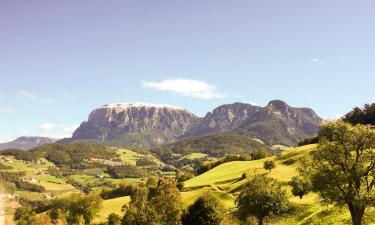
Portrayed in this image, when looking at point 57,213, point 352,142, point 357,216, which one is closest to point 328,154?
point 352,142

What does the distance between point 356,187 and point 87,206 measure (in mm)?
112576

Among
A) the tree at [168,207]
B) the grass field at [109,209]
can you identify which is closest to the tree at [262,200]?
the tree at [168,207]

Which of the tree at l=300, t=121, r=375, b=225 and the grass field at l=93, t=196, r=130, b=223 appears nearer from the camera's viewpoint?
the tree at l=300, t=121, r=375, b=225

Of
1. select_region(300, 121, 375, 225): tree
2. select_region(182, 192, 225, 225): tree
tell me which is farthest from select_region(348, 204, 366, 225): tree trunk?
select_region(182, 192, 225, 225): tree

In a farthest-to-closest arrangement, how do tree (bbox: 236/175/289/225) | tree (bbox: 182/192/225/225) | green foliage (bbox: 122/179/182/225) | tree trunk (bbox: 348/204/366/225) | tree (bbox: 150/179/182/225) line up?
tree (bbox: 150/179/182/225) → green foliage (bbox: 122/179/182/225) → tree (bbox: 182/192/225/225) → tree (bbox: 236/175/289/225) → tree trunk (bbox: 348/204/366/225)

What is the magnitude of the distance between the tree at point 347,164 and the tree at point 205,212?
93.1 feet

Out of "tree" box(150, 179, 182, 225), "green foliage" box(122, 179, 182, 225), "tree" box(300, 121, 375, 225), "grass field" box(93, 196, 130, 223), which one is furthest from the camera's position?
"grass field" box(93, 196, 130, 223)

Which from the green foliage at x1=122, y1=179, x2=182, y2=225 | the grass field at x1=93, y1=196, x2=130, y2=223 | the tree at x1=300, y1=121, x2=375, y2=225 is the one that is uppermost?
the tree at x1=300, y1=121, x2=375, y2=225

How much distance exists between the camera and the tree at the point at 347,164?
45000mm

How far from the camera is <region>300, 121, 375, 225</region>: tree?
148 feet

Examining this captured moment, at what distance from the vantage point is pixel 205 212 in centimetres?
7269

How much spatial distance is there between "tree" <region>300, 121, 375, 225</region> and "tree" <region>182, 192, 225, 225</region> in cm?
2838

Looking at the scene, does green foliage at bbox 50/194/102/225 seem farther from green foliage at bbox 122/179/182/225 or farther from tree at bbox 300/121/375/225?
tree at bbox 300/121/375/225

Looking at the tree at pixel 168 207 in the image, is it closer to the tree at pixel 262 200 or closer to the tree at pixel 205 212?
the tree at pixel 205 212
